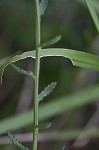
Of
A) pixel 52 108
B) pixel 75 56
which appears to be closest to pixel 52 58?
pixel 52 108

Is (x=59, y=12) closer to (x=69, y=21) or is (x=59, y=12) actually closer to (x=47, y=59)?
(x=69, y=21)

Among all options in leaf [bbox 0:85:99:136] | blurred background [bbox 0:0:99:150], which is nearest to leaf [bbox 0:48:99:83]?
leaf [bbox 0:85:99:136]

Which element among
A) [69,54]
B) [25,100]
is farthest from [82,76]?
[69,54]

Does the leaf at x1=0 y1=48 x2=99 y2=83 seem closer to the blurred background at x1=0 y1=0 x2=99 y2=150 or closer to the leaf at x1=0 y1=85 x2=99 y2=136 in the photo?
the leaf at x1=0 y1=85 x2=99 y2=136

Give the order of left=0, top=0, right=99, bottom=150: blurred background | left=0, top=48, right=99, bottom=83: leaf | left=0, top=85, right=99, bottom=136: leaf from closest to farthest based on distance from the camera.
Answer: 1. left=0, top=48, right=99, bottom=83: leaf
2. left=0, top=85, right=99, bottom=136: leaf
3. left=0, top=0, right=99, bottom=150: blurred background

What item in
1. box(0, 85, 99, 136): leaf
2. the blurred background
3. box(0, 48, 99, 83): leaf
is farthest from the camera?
the blurred background

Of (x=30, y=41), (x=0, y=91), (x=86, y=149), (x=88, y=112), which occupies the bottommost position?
(x=86, y=149)

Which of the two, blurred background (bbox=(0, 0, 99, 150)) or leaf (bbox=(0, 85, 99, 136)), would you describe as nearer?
leaf (bbox=(0, 85, 99, 136))

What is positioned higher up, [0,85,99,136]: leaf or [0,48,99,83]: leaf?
[0,85,99,136]: leaf

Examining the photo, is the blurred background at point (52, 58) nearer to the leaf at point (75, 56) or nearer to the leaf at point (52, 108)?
the leaf at point (52, 108)
